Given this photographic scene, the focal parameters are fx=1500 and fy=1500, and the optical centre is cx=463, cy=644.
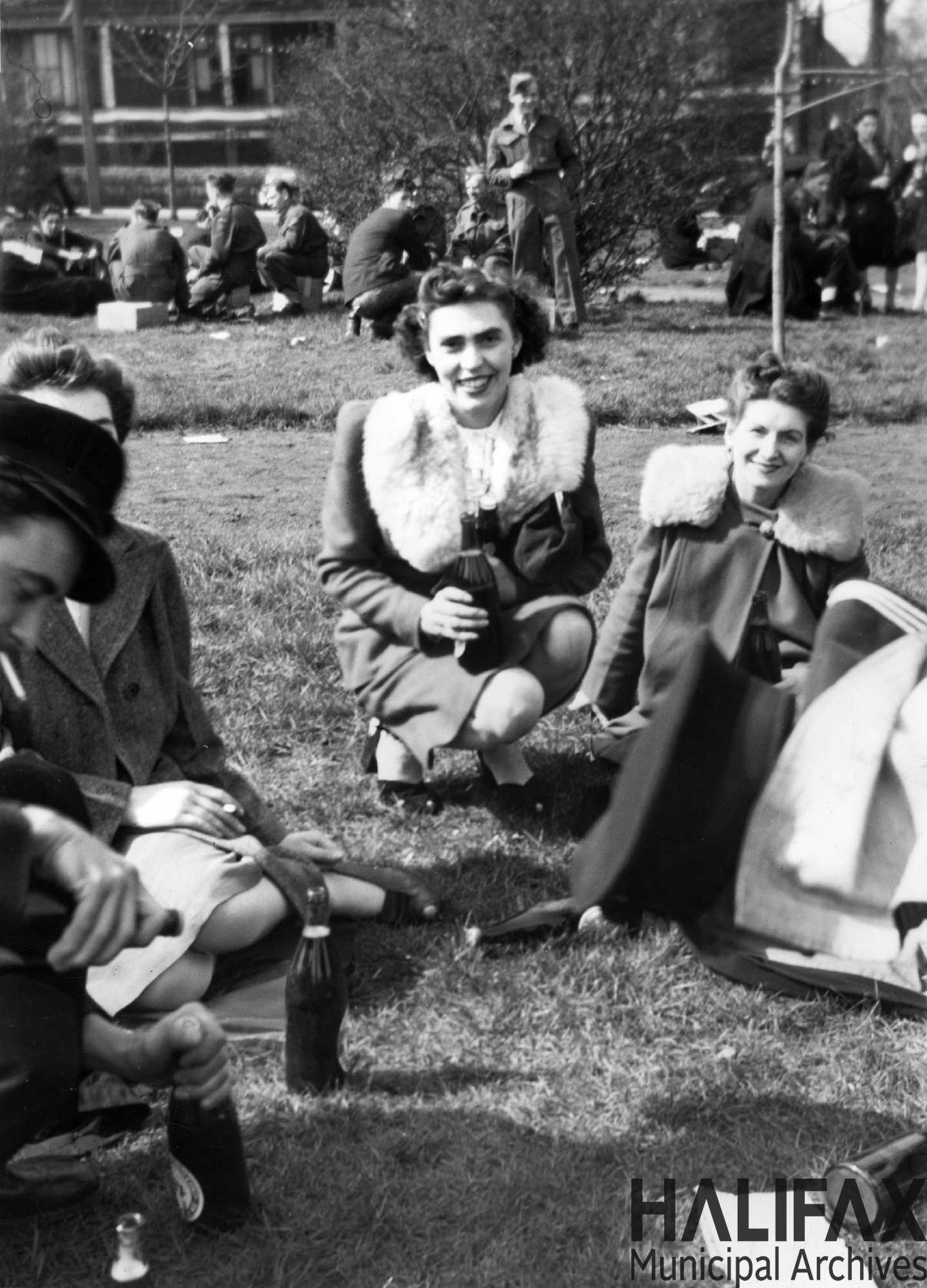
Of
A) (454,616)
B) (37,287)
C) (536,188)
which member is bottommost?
(454,616)

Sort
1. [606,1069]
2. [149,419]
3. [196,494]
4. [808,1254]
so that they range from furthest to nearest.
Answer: [149,419] < [196,494] < [606,1069] < [808,1254]

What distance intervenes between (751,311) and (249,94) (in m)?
7.16

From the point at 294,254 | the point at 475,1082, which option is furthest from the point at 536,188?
the point at 475,1082

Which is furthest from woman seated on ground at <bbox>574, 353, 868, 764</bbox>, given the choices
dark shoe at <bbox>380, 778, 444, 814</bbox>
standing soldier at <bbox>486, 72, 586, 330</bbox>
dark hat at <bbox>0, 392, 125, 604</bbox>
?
standing soldier at <bbox>486, 72, 586, 330</bbox>

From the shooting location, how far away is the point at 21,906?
194 centimetres

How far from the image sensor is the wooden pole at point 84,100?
3.77 meters

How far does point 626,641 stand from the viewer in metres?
4.12

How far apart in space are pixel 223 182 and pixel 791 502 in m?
10.9

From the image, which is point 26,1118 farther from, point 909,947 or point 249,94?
point 249,94

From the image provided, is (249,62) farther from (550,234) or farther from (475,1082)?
(475,1082)

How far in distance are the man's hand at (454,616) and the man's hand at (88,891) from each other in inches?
75.4

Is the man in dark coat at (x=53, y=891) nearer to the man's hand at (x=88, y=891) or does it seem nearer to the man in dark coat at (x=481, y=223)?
the man's hand at (x=88, y=891)

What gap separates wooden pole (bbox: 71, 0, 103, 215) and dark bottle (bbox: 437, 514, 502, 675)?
153cm

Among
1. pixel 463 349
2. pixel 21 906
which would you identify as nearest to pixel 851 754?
pixel 21 906
